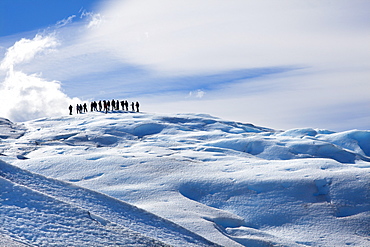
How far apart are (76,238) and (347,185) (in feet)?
34.5

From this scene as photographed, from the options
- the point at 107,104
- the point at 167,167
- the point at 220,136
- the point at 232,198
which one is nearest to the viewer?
the point at 232,198

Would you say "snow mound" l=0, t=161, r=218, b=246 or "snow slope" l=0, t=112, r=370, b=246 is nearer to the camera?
"snow mound" l=0, t=161, r=218, b=246

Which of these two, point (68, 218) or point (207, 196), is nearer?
point (68, 218)

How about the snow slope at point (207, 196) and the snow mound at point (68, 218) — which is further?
the snow slope at point (207, 196)

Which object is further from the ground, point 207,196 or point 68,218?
point 68,218

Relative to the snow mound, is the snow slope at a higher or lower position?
lower

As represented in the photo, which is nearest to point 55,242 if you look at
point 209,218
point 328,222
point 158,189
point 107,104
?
point 209,218

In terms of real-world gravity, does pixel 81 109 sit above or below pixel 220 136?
above

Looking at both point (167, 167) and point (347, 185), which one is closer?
point (347, 185)

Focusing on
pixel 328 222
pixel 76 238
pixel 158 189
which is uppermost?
pixel 76 238

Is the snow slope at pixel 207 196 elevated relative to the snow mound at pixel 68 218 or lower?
lower

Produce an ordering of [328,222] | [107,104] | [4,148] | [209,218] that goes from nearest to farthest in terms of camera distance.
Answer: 1. [209,218]
2. [328,222]
3. [4,148]
4. [107,104]

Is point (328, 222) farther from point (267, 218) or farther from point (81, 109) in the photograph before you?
point (81, 109)

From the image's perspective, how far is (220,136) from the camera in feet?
88.5
